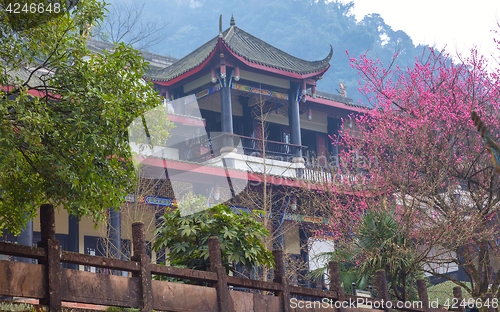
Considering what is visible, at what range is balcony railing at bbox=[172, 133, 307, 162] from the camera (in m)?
23.2

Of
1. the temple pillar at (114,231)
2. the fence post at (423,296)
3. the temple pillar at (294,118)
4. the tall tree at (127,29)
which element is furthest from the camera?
the tall tree at (127,29)

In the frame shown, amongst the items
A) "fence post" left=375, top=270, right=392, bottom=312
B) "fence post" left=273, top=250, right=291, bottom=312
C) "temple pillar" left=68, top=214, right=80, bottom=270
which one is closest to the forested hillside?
"temple pillar" left=68, top=214, right=80, bottom=270

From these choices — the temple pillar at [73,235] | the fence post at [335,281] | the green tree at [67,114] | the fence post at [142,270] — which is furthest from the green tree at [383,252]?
the temple pillar at [73,235]

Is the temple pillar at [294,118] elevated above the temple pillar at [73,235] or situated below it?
above

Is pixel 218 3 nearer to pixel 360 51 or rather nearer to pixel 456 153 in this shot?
pixel 360 51

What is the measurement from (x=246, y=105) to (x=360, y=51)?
6632cm

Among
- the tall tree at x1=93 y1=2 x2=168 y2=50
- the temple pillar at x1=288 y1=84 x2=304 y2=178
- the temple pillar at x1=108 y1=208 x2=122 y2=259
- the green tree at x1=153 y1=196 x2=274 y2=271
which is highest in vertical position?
the tall tree at x1=93 y1=2 x2=168 y2=50

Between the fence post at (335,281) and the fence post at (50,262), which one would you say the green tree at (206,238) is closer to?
the fence post at (335,281)

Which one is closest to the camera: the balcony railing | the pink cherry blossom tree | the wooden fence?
the wooden fence

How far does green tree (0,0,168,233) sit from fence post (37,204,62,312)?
45 centimetres

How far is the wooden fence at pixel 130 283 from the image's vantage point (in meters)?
7.88

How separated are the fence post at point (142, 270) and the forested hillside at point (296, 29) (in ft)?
232

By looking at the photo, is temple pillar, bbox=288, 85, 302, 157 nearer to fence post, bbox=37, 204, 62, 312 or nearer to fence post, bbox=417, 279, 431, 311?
fence post, bbox=417, 279, 431, 311

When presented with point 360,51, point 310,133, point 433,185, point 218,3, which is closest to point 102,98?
point 433,185
